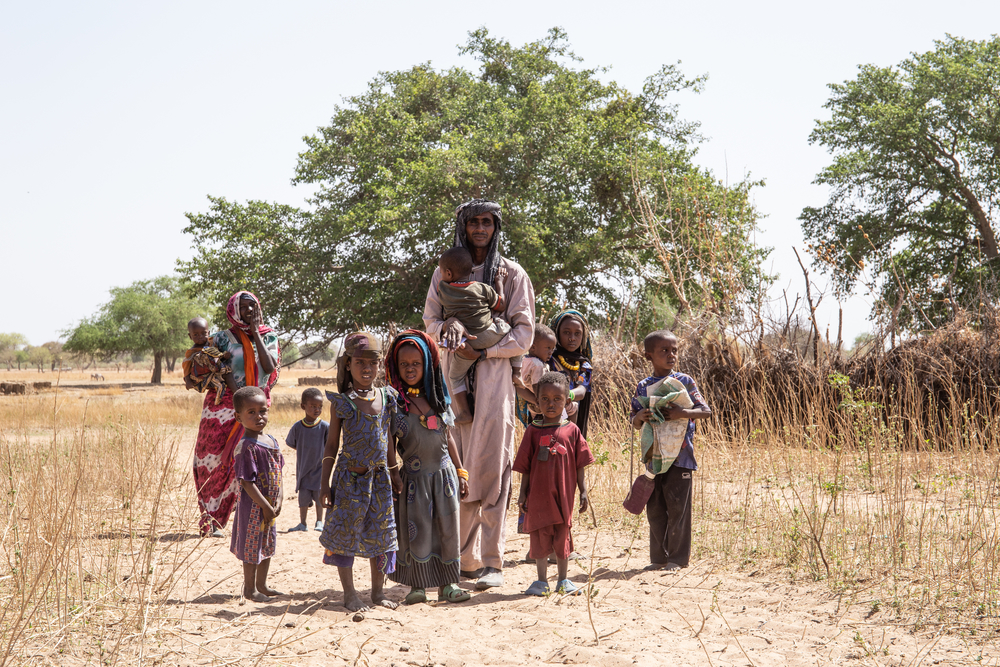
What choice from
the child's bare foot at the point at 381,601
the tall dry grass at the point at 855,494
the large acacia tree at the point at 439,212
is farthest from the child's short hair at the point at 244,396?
the large acacia tree at the point at 439,212

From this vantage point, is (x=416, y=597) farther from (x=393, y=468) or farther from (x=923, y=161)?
(x=923, y=161)

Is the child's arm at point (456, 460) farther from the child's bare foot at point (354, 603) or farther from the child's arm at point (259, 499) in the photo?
the child's arm at point (259, 499)

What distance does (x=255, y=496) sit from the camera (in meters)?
4.02

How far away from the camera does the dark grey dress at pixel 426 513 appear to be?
161 inches

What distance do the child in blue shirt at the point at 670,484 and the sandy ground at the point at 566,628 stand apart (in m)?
0.16

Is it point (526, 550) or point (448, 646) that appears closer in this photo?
point (448, 646)

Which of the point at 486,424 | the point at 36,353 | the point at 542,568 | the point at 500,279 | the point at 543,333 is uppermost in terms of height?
the point at 36,353

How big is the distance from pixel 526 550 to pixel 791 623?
2.17m

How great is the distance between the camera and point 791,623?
3.78 m

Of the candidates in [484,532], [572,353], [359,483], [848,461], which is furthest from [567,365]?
[848,461]

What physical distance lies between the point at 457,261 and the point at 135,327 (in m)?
43.4

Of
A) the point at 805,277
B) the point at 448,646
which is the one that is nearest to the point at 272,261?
the point at 805,277

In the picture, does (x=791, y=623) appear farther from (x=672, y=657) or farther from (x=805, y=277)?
(x=805, y=277)

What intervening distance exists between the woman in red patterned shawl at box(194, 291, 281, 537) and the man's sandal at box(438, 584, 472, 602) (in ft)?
6.86
